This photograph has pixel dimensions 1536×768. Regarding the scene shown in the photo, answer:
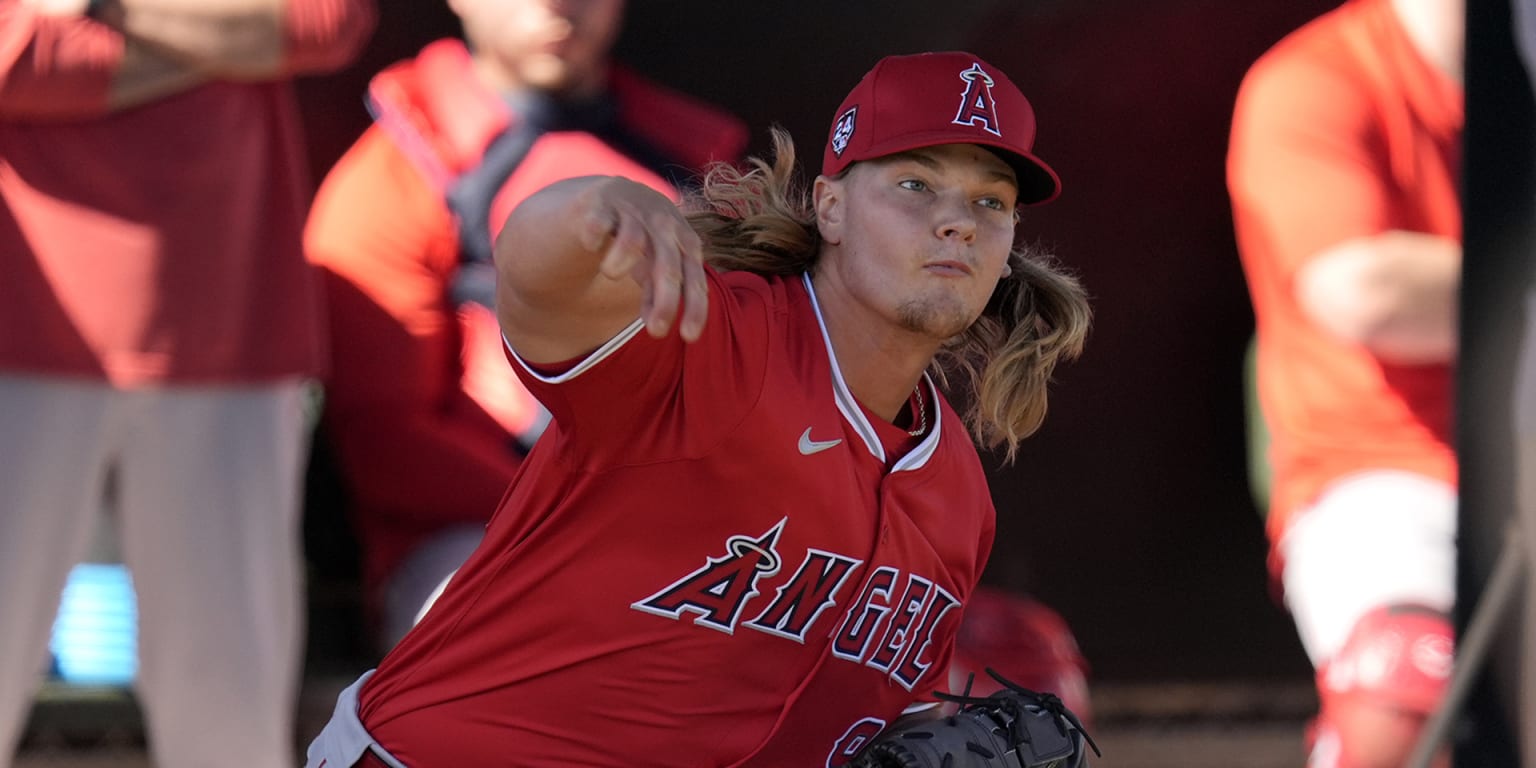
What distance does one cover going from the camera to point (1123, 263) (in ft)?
12.3

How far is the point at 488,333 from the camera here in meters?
3.50

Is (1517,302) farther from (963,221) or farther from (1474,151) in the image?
(963,221)

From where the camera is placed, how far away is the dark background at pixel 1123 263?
3.64m

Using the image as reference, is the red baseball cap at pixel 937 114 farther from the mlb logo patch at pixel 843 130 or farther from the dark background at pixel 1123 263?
the dark background at pixel 1123 263

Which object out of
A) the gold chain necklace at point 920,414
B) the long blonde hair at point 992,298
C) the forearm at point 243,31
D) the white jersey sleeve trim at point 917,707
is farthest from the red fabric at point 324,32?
the white jersey sleeve trim at point 917,707

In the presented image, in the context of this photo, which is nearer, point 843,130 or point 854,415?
point 854,415

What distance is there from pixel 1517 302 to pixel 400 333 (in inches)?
82.0

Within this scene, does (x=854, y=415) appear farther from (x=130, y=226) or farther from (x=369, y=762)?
(x=130, y=226)

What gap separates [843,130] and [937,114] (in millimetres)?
172

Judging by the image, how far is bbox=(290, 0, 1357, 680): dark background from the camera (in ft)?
11.9

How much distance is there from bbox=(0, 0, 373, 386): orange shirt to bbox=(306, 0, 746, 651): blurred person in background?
222 mm

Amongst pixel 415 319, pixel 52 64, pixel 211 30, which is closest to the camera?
pixel 52 64

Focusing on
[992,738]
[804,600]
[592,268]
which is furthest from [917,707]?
[592,268]

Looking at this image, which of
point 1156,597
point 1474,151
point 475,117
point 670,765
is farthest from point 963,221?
point 1156,597
